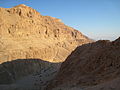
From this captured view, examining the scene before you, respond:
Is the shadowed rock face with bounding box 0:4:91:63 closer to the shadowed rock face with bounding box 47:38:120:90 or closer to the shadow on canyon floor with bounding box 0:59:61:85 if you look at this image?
the shadow on canyon floor with bounding box 0:59:61:85

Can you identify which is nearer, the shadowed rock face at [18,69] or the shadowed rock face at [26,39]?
the shadowed rock face at [18,69]

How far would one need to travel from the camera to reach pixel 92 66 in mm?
12281

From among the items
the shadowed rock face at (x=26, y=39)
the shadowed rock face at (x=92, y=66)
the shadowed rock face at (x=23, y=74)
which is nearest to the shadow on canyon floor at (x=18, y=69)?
the shadowed rock face at (x=23, y=74)

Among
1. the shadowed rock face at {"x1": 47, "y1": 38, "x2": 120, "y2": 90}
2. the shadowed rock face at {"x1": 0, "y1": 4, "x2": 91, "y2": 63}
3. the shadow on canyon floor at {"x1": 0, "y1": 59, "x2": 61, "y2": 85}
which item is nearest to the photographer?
the shadowed rock face at {"x1": 47, "y1": 38, "x2": 120, "y2": 90}

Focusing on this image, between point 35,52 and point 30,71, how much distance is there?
19.7 feet

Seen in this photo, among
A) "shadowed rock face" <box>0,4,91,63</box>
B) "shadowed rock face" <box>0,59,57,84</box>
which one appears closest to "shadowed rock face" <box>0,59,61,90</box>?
"shadowed rock face" <box>0,59,57,84</box>

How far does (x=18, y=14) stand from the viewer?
148ft

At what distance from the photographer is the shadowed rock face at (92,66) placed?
10.1m

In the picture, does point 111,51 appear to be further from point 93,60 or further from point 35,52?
point 35,52

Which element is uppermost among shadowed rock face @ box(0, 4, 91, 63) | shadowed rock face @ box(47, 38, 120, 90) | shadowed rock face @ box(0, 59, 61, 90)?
shadowed rock face @ box(0, 4, 91, 63)

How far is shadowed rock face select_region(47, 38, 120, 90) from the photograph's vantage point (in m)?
10.1

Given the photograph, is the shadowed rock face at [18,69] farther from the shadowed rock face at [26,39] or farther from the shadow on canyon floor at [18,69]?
the shadowed rock face at [26,39]

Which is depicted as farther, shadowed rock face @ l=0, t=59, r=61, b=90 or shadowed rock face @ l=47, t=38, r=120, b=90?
shadowed rock face @ l=0, t=59, r=61, b=90

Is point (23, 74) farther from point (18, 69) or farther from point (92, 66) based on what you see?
point (92, 66)
